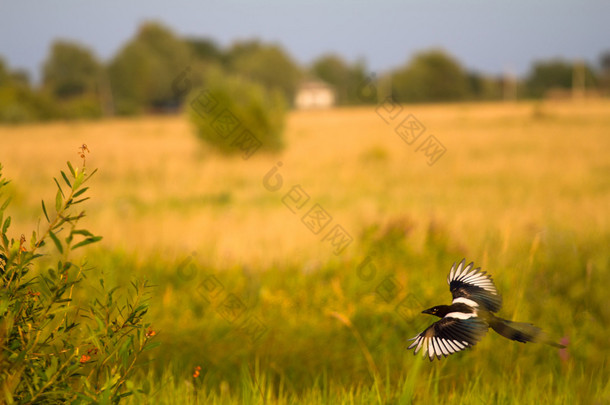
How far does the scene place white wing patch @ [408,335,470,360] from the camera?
1005 mm

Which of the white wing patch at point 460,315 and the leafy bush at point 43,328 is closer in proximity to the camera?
the white wing patch at point 460,315

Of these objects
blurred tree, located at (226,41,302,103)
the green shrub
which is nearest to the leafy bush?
the green shrub

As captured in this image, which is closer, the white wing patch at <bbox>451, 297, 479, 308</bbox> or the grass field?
the white wing patch at <bbox>451, 297, 479, 308</bbox>

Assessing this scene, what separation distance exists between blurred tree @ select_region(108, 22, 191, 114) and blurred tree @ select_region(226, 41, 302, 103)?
8.62 metres

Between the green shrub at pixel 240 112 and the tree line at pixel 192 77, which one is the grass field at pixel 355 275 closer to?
the green shrub at pixel 240 112

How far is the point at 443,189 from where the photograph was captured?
1030 centimetres

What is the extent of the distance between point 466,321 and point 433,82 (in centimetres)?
8000

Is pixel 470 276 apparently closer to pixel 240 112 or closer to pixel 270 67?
pixel 240 112

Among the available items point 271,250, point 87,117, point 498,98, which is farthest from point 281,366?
point 498,98

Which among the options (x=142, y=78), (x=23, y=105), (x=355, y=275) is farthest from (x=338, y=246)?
(x=142, y=78)

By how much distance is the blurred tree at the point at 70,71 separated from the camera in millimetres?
65125

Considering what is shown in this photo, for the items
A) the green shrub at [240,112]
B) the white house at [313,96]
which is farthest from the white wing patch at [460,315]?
the white house at [313,96]

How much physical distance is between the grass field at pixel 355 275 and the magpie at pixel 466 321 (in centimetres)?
9

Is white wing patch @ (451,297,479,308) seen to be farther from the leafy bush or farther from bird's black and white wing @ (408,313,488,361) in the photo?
the leafy bush
